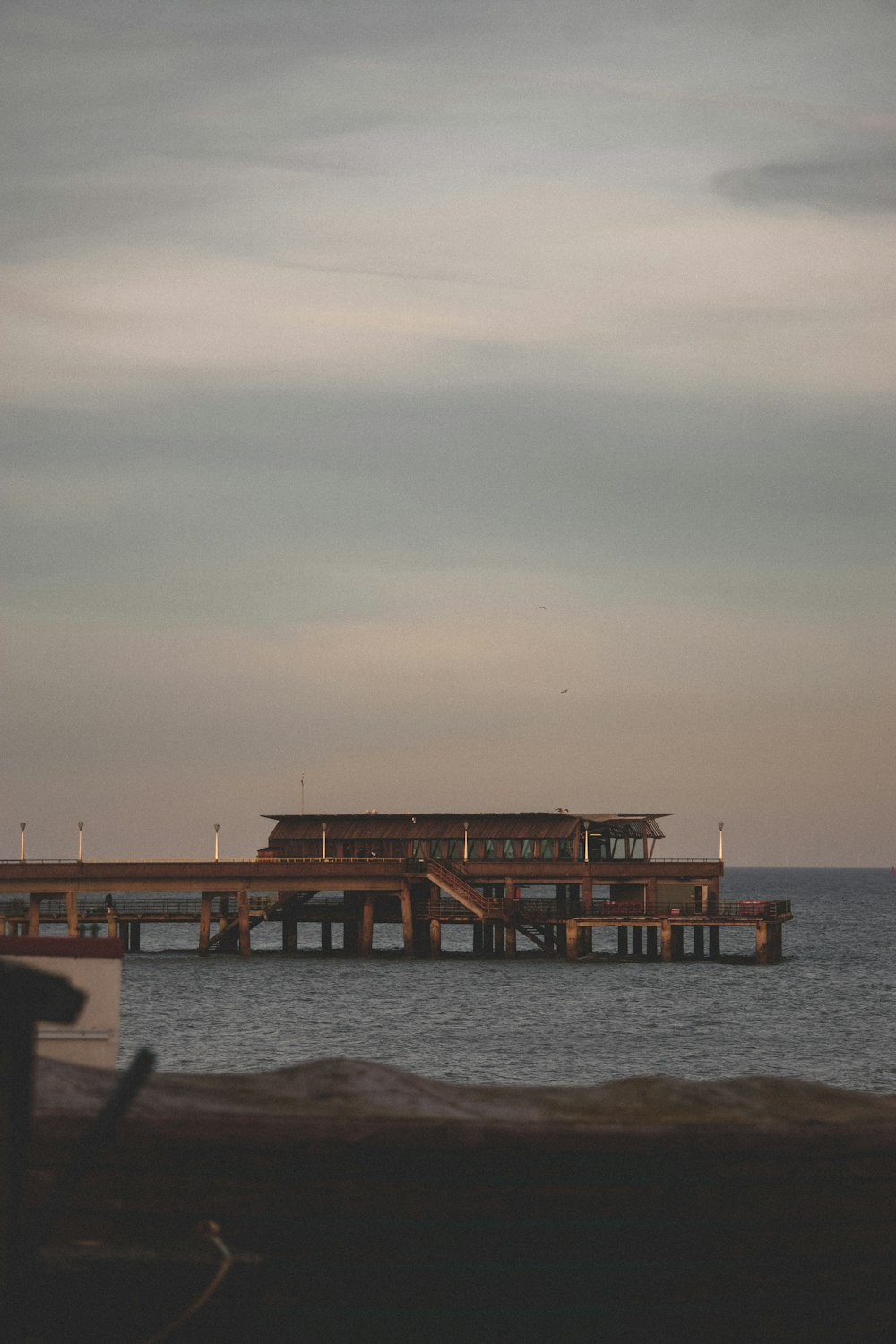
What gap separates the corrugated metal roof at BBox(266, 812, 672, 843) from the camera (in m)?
86.6

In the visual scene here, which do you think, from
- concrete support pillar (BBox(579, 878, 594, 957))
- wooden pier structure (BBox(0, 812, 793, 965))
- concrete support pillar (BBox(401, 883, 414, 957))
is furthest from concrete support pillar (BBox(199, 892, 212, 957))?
concrete support pillar (BBox(579, 878, 594, 957))

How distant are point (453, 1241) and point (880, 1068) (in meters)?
43.2

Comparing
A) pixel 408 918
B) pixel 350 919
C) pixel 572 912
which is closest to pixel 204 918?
pixel 350 919

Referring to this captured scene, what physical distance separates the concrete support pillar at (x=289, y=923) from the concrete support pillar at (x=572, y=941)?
14.9 meters

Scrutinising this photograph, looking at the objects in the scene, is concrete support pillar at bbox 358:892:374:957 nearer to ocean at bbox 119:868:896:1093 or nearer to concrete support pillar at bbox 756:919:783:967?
ocean at bbox 119:868:896:1093

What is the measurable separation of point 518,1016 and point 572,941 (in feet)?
75.8

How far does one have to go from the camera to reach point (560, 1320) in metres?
5.37

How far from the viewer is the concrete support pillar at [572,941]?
80375 mm

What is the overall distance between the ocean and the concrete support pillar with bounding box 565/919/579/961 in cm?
77

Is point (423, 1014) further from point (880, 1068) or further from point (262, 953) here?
point (262, 953)

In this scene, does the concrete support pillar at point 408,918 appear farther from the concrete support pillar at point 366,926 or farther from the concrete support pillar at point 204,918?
the concrete support pillar at point 204,918

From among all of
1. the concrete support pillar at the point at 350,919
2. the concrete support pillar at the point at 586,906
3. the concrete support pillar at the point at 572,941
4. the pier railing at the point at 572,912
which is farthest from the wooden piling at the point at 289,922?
the concrete support pillar at the point at 586,906

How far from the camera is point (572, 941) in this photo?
80688 millimetres

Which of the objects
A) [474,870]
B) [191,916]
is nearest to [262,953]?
[191,916]
